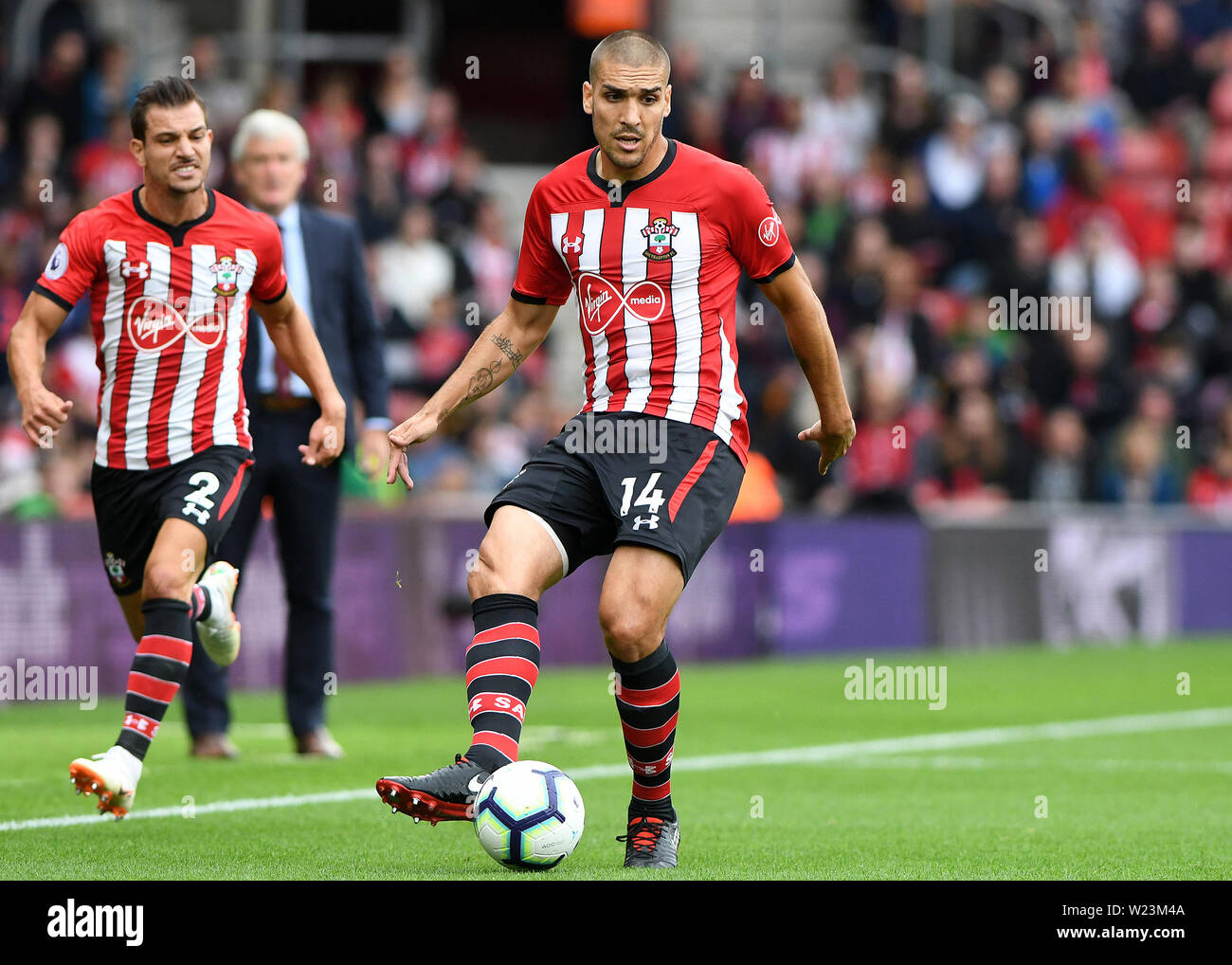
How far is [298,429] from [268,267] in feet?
5.75

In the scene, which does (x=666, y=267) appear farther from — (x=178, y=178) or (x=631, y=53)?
(x=178, y=178)

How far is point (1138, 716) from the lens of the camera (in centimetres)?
1158

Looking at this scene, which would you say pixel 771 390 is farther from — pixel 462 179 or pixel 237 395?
pixel 237 395

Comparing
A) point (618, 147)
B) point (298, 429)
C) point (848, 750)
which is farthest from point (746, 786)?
point (618, 147)

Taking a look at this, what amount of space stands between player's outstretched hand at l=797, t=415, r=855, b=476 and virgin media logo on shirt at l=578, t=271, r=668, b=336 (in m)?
0.58

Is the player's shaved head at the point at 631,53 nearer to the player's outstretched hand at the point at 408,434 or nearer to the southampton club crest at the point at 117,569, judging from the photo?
the player's outstretched hand at the point at 408,434

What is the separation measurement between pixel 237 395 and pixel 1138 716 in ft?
19.8

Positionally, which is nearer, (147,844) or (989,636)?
(147,844)

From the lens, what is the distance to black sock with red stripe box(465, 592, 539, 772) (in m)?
5.68

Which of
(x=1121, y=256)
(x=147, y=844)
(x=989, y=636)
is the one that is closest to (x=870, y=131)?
(x=1121, y=256)

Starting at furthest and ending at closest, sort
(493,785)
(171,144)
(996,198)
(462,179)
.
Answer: (996,198), (462,179), (171,144), (493,785)

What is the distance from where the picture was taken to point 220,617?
752 cm

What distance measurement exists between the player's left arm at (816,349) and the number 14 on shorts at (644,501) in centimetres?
50

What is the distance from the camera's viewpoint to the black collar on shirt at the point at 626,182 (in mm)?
6109
